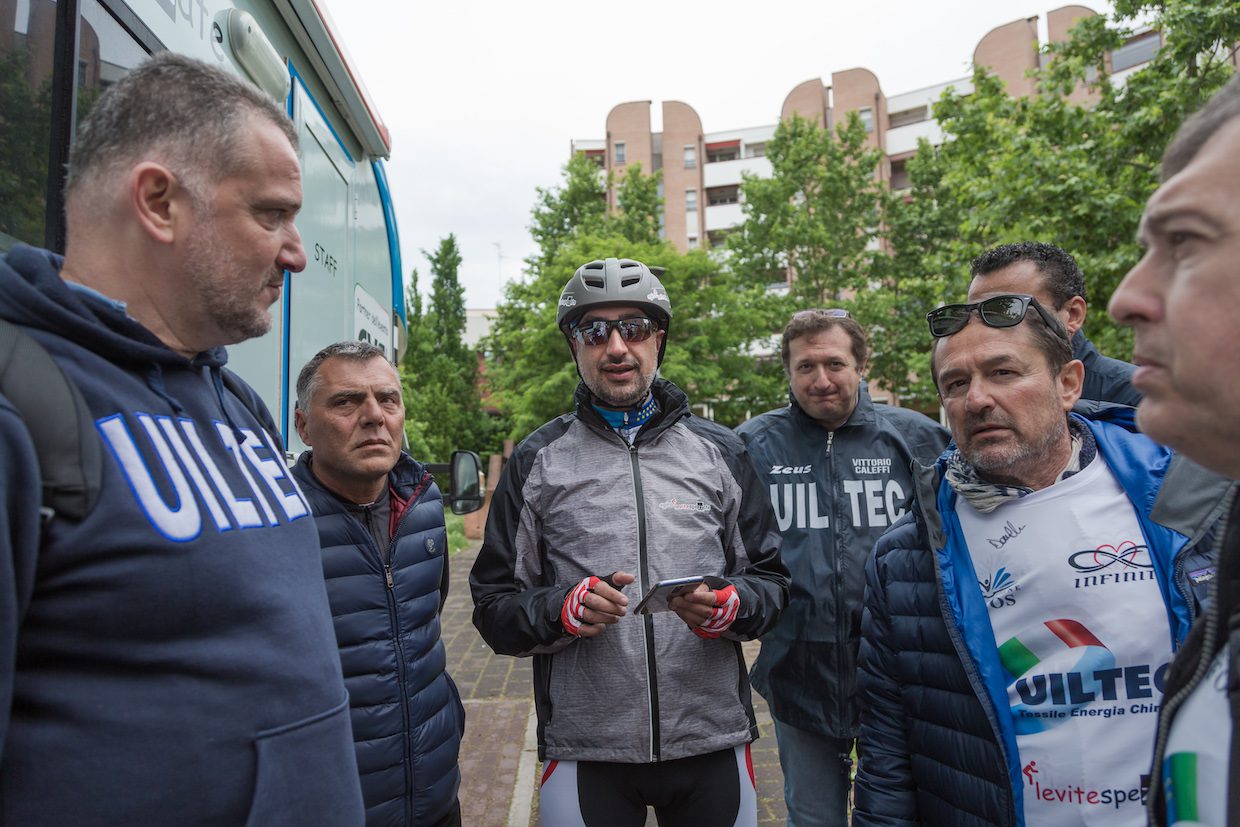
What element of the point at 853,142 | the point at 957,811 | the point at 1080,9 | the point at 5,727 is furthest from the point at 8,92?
the point at 1080,9

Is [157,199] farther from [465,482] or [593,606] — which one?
[465,482]

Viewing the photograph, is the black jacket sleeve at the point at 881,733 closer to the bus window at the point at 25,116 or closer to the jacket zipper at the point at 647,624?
the jacket zipper at the point at 647,624

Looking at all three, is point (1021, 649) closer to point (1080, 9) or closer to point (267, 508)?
point (267, 508)

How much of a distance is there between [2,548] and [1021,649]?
1.96 meters

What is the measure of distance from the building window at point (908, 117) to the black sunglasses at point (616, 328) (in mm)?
40315

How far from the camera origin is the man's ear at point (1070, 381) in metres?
2.02

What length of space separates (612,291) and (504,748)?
4.01 m

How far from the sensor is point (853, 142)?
2398 centimetres

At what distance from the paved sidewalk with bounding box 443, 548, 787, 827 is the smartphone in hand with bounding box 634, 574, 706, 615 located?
97.1 inches

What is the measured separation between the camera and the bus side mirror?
11.6 feet

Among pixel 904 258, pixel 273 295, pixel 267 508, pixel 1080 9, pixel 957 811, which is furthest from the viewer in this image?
pixel 1080 9

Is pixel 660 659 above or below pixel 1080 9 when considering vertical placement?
below

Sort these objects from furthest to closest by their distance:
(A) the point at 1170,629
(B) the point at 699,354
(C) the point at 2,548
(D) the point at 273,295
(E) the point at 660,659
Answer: (B) the point at 699,354
(E) the point at 660,659
(A) the point at 1170,629
(D) the point at 273,295
(C) the point at 2,548

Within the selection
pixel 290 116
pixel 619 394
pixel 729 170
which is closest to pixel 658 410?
pixel 619 394
